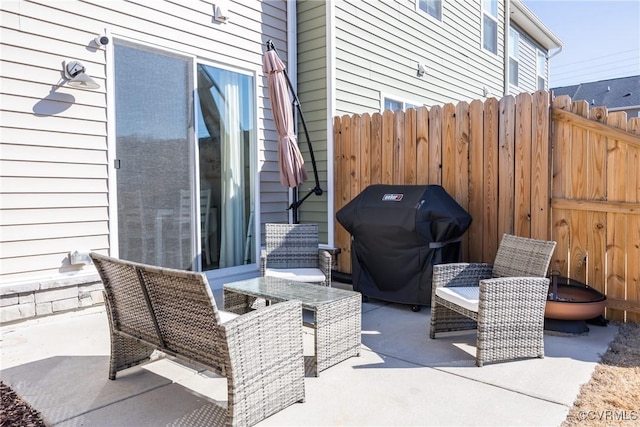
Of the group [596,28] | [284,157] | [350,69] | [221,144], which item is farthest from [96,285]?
[596,28]

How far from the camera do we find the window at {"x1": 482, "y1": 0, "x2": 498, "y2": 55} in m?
8.91

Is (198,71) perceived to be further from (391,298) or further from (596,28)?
(596,28)

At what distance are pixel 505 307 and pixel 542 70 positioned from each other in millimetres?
11807

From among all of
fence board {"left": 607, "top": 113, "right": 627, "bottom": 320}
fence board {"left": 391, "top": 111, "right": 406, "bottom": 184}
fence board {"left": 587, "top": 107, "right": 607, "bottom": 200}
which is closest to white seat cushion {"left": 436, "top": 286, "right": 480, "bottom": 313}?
fence board {"left": 607, "top": 113, "right": 627, "bottom": 320}

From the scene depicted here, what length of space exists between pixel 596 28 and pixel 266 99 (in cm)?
1119

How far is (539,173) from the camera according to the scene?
3881 millimetres

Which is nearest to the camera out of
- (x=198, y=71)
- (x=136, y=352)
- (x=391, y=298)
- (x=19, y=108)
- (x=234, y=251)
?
(x=136, y=352)

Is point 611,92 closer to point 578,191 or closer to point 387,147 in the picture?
point 387,147

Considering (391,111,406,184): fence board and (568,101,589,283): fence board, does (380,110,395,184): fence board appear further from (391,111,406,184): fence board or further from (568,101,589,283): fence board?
(568,101,589,283): fence board

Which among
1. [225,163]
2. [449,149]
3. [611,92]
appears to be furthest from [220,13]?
[611,92]

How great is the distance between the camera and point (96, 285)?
397 centimetres

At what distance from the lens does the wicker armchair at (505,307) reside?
277 cm

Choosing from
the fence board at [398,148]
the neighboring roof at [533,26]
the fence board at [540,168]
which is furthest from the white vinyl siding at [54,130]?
the neighboring roof at [533,26]

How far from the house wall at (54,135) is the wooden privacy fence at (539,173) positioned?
2835 millimetres
